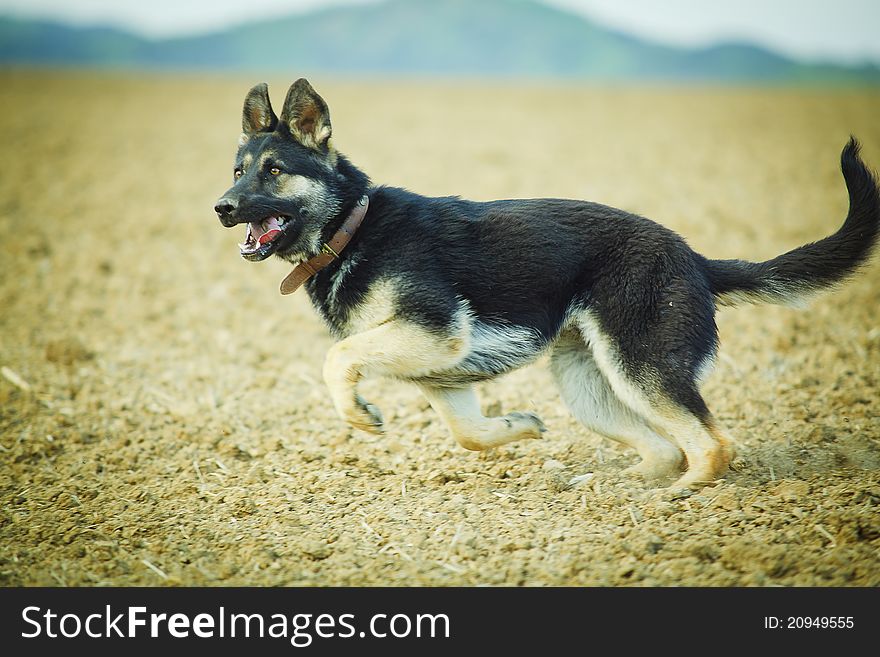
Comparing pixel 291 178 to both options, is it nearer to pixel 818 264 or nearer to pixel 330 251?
pixel 330 251

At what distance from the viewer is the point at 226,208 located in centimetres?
495

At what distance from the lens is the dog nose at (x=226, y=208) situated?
4.93 m

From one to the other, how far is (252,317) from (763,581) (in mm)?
7070

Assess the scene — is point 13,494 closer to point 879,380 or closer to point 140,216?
point 879,380

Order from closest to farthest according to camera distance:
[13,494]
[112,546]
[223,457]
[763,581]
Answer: [763,581] < [112,546] < [13,494] < [223,457]

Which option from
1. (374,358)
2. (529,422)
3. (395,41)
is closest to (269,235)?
(374,358)

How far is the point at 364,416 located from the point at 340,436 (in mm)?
1487

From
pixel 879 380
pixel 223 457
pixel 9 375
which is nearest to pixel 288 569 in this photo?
pixel 223 457

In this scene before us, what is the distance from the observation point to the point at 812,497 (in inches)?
193

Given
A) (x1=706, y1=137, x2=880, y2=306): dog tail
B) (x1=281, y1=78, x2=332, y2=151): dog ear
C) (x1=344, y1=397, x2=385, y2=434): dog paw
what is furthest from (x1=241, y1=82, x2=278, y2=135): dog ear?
(x1=706, y1=137, x2=880, y2=306): dog tail

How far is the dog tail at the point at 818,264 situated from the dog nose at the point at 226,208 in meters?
2.95

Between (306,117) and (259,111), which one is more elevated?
(259,111)

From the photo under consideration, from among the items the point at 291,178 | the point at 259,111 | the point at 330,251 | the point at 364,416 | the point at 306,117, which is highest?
the point at 259,111

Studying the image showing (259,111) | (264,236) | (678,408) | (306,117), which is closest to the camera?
(678,408)
